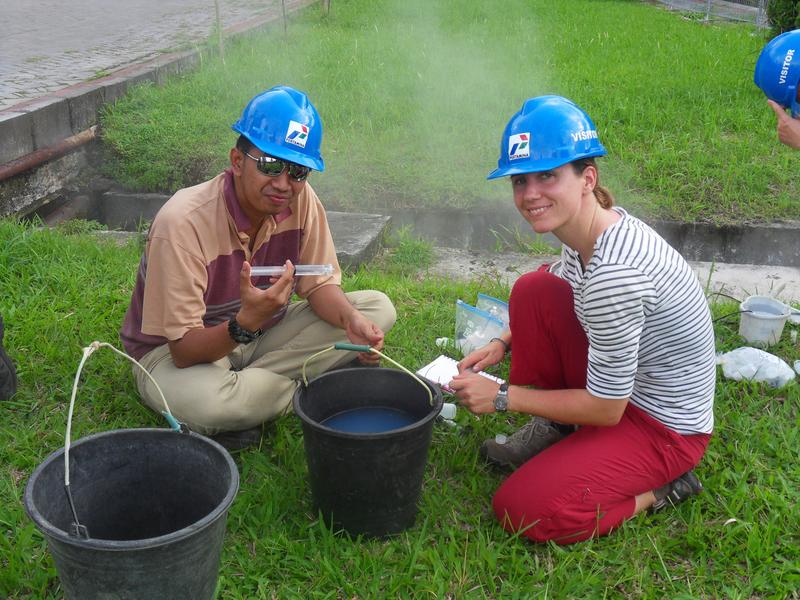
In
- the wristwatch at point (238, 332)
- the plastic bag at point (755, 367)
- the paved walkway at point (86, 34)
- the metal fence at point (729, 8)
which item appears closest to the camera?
the wristwatch at point (238, 332)

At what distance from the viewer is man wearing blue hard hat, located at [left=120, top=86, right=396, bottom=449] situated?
2.52 metres

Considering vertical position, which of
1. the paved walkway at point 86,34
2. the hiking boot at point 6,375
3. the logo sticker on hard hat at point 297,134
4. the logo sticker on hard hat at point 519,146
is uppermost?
the logo sticker on hard hat at point 519,146

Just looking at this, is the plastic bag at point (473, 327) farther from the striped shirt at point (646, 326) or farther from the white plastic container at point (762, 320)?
the white plastic container at point (762, 320)

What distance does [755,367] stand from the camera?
3.23 meters

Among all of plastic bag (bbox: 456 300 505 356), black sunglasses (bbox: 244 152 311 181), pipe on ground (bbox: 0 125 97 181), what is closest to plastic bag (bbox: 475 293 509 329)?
plastic bag (bbox: 456 300 505 356)

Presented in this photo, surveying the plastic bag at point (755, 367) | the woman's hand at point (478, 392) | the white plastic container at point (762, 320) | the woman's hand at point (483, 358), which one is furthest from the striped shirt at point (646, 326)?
the white plastic container at point (762, 320)

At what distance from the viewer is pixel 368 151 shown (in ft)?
19.8

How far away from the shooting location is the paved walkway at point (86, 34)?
710 cm

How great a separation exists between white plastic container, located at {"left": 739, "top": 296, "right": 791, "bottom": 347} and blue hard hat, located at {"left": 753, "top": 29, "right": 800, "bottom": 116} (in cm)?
86

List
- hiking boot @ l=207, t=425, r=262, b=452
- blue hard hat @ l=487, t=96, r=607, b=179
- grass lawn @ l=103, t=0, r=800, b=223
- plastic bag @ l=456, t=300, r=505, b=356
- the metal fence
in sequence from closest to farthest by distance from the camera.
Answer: blue hard hat @ l=487, t=96, r=607, b=179 < hiking boot @ l=207, t=425, r=262, b=452 < plastic bag @ l=456, t=300, r=505, b=356 < grass lawn @ l=103, t=0, r=800, b=223 < the metal fence

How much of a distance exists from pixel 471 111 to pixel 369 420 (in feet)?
15.9

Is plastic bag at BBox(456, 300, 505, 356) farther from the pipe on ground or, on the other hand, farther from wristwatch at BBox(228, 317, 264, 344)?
the pipe on ground

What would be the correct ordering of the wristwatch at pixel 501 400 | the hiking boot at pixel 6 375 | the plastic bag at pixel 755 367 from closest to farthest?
the wristwatch at pixel 501 400 < the hiking boot at pixel 6 375 < the plastic bag at pixel 755 367

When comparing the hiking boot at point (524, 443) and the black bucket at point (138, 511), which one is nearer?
the black bucket at point (138, 511)
